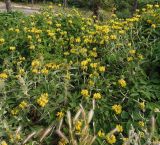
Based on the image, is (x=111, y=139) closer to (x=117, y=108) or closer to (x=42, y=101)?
(x=117, y=108)

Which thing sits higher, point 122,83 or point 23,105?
point 122,83

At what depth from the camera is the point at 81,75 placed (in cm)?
416

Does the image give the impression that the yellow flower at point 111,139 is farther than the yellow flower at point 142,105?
No


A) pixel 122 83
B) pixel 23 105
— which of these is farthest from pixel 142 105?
pixel 23 105

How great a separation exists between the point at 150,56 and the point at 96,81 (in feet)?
2.60

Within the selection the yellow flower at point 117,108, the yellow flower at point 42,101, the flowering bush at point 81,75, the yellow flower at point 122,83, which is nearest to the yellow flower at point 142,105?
the flowering bush at point 81,75

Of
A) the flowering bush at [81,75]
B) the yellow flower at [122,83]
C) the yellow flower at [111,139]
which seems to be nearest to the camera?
the yellow flower at [111,139]

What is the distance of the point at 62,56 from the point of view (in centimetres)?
472

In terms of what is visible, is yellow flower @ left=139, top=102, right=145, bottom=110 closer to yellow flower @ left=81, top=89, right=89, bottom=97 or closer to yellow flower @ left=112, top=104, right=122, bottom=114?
yellow flower @ left=112, top=104, right=122, bottom=114

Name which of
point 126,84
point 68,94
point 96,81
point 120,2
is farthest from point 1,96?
point 120,2

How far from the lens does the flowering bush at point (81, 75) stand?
367 centimetres

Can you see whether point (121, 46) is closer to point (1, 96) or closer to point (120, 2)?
point (1, 96)

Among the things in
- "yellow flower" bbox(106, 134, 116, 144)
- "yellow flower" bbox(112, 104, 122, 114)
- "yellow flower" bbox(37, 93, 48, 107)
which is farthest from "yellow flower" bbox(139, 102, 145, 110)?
"yellow flower" bbox(37, 93, 48, 107)

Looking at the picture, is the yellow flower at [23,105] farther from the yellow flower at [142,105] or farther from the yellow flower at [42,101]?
the yellow flower at [142,105]
